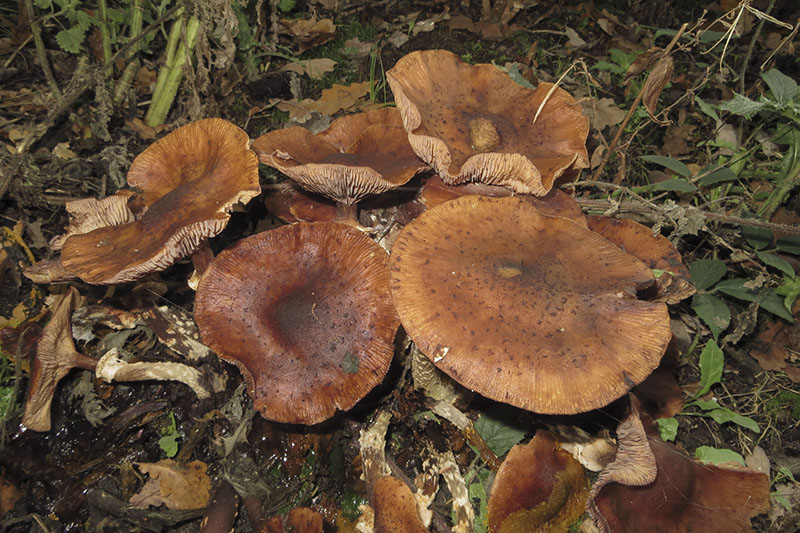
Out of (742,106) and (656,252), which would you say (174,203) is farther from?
(742,106)

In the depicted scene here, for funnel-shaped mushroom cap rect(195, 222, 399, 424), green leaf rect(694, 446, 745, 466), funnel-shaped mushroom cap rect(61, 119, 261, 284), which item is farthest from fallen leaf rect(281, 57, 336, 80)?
green leaf rect(694, 446, 745, 466)

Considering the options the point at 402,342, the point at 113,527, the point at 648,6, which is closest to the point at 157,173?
the point at 402,342

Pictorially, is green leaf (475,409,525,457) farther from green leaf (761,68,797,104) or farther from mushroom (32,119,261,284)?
green leaf (761,68,797,104)

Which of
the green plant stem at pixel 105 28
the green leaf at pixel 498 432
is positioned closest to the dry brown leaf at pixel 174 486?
the green leaf at pixel 498 432

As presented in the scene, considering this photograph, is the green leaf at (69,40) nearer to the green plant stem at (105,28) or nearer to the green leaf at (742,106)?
the green plant stem at (105,28)

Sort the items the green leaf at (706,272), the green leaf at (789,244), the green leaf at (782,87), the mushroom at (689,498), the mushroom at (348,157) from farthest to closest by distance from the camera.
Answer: the green leaf at (789,244), the green leaf at (706,272), the green leaf at (782,87), the mushroom at (348,157), the mushroom at (689,498)

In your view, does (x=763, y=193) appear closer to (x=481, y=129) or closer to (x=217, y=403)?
(x=481, y=129)
